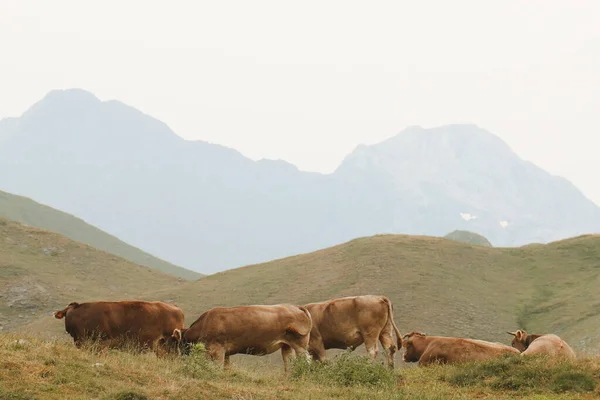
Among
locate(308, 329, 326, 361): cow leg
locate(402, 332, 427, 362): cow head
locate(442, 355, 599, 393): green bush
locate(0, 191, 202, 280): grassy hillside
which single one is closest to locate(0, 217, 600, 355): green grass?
locate(402, 332, 427, 362): cow head

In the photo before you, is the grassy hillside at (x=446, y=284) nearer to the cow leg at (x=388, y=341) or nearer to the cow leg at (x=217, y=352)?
the cow leg at (x=388, y=341)

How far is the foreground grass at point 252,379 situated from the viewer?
12031 millimetres

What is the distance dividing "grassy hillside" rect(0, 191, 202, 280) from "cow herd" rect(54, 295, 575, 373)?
124m

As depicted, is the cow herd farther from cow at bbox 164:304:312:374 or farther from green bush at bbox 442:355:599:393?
green bush at bbox 442:355:599:393

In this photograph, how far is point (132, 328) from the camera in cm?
1803

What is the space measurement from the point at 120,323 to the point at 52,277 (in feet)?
144

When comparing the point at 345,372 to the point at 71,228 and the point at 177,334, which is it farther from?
the point at 71,228

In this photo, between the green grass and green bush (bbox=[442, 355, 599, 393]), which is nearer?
green bush (bbox=[442, 355, 599, 393])

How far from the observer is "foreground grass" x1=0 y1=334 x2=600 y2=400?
12031mm

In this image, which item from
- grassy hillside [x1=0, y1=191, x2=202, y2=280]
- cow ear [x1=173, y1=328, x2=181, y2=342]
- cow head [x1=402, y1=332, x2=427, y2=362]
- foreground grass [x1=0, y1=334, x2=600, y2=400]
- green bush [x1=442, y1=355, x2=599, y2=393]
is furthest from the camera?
grassy hillside [x1=0, y1=191, x2=202, y2=280]

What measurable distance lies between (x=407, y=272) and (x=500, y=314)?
9.01 m

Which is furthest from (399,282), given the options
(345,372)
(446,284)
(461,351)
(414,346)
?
(345,372)

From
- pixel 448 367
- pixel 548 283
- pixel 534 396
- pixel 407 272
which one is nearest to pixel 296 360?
pixel 448 367

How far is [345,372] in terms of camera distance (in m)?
15.9
